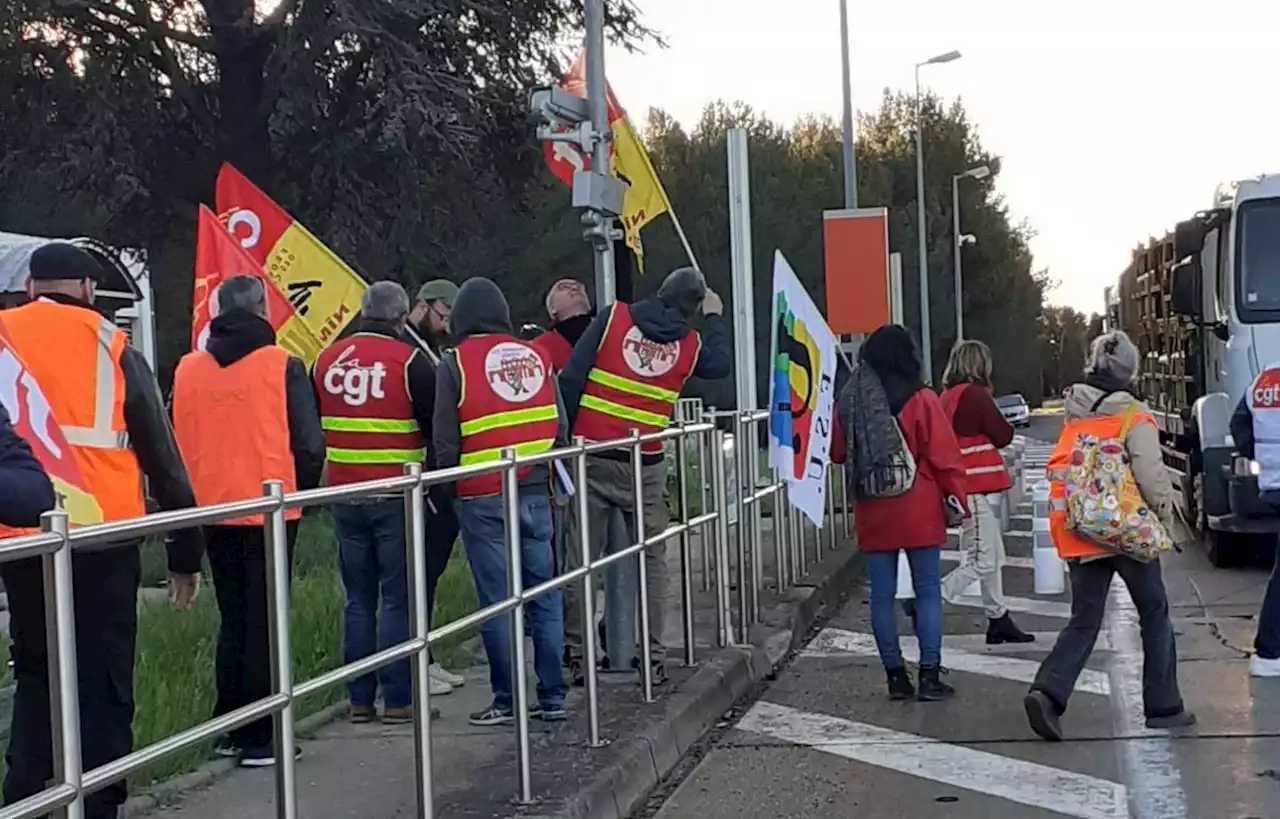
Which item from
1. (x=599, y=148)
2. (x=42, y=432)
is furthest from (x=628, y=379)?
(x=42, y=432)

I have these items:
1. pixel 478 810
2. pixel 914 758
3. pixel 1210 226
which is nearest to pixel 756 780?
pixel 914 758

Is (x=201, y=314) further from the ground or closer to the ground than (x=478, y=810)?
further from the ground

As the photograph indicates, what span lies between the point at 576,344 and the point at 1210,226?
814 centimetres

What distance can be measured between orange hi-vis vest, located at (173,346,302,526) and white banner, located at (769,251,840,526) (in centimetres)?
324

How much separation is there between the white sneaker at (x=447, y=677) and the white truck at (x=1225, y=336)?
7.05 meters

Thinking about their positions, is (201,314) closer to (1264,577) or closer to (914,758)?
(914,758)

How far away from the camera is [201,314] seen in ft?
28.8

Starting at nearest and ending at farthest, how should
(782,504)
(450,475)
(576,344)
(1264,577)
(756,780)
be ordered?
(450,475) → (756,780) → (576,344) → (782,504) → (1264,577)

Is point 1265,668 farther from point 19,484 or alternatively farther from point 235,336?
point 19,484

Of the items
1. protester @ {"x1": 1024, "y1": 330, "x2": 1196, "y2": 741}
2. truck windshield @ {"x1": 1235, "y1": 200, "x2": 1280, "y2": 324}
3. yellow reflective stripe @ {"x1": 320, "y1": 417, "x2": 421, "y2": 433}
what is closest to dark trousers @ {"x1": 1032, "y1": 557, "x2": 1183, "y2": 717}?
protester @ {"x1": 1024, "y1": 330, "x2": 1196, "y2": 741}

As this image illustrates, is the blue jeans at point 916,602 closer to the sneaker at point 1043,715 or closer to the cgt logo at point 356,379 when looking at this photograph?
the sneaker at point 1043,715

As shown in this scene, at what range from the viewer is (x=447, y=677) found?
8.34 metres

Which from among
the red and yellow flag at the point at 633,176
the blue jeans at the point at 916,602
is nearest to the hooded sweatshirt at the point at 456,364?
the blue jeans at the point at 916,602

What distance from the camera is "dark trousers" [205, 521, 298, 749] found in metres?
4.32
